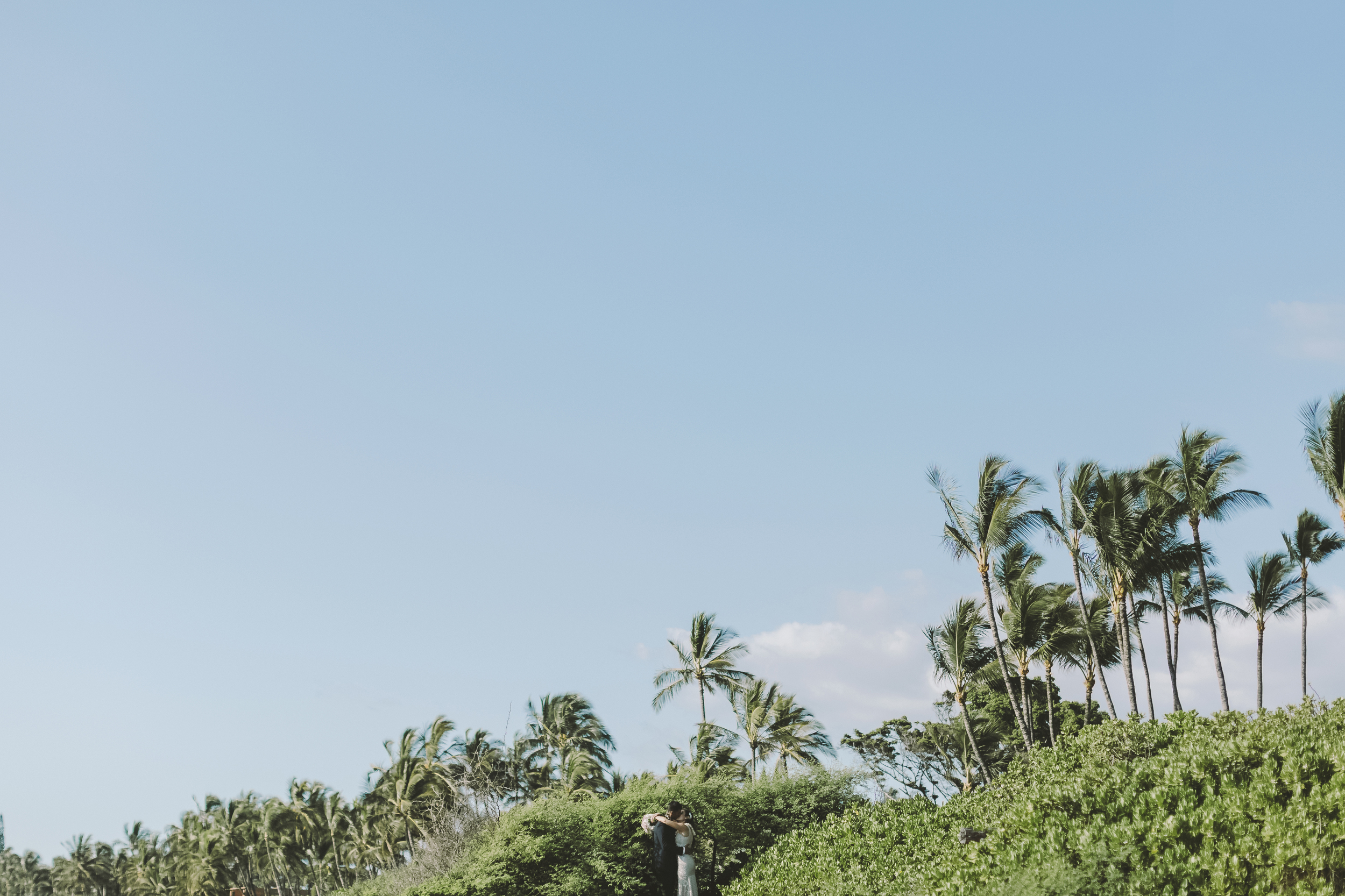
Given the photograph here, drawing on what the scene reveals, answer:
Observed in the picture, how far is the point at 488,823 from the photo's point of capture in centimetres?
2262

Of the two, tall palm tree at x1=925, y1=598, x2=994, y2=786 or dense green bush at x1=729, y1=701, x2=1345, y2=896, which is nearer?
dense green bush at x1=729, y1=701, x2=1345, y2=896

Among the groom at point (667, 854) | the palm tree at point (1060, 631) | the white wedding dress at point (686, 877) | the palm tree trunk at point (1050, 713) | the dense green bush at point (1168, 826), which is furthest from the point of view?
the palm tree trunk at point (1050, 713)

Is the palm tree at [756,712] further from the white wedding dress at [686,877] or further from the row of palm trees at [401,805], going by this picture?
the white wedding dress at [686,877]

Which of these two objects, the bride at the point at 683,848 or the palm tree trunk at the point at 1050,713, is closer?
the bride at the point at 683,848

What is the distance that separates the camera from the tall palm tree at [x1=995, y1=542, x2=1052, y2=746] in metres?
34.1

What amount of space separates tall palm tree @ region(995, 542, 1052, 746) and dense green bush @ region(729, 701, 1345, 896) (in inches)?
834

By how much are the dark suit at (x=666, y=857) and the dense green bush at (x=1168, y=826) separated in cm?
179

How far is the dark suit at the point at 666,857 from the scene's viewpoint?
13.1m

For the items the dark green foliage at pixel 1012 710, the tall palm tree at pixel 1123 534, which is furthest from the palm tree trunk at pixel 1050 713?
the tall palm tree at pixel 1123 534

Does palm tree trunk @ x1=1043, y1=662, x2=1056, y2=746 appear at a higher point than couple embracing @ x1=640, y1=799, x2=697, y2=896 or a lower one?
higher

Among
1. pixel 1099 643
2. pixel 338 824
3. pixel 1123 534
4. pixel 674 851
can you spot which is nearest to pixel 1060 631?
pixel 1099 643

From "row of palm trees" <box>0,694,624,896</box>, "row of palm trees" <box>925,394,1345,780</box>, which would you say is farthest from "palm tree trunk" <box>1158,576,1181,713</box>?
"row of palm trees" <box>0,694,624,896</box>

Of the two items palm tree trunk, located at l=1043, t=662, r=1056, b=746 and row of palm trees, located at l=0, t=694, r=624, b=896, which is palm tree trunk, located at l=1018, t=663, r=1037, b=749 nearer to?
palm tree trunk, located at l=1043, t=662, r=1056, b=746

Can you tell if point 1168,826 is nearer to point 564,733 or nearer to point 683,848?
point 683,848
